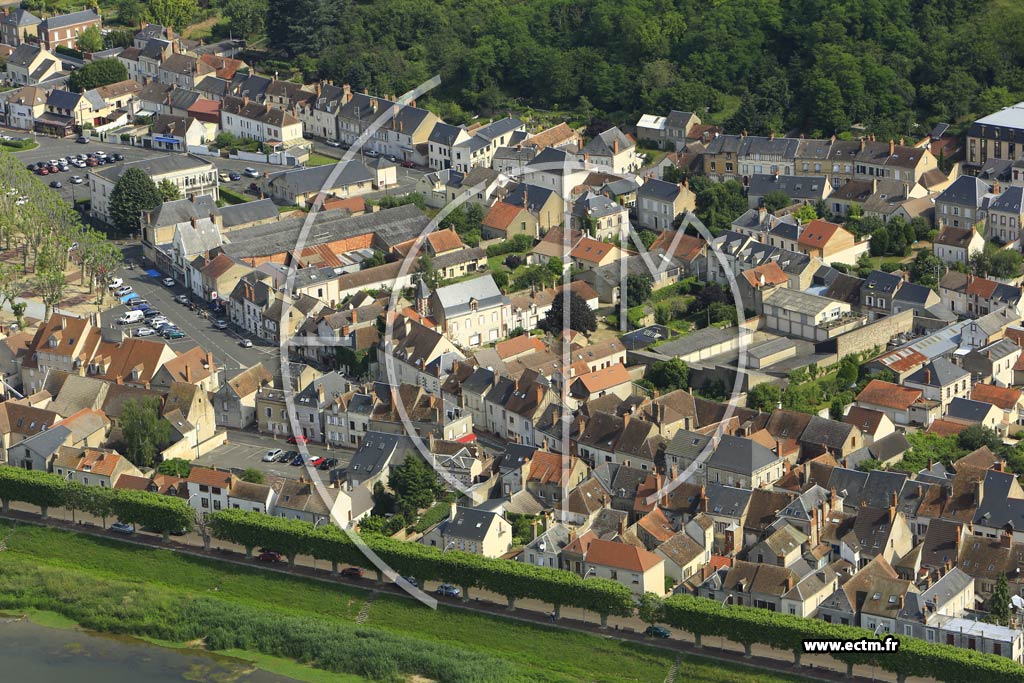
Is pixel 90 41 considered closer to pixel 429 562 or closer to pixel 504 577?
pixel 429 562

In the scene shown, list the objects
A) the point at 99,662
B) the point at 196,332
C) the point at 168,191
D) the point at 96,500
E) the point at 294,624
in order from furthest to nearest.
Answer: the point at 168,191, the point at 196,332, the point at 96,500, the point at 294,624, the point at 99,662

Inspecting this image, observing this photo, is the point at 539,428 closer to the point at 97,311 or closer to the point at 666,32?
the point at 97,311

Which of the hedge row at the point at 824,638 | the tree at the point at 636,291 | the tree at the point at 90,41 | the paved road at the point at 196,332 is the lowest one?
the hedge row at the point at 824,638

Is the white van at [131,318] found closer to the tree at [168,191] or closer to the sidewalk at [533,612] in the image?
the tree at [168,191]

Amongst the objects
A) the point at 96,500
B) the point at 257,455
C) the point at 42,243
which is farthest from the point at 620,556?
the point at 42,243

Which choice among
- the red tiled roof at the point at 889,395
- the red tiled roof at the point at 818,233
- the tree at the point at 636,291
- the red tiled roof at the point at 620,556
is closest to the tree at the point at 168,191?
the tree at the point at 636,291

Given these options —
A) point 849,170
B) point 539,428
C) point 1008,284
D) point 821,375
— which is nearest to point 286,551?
point 539,428
